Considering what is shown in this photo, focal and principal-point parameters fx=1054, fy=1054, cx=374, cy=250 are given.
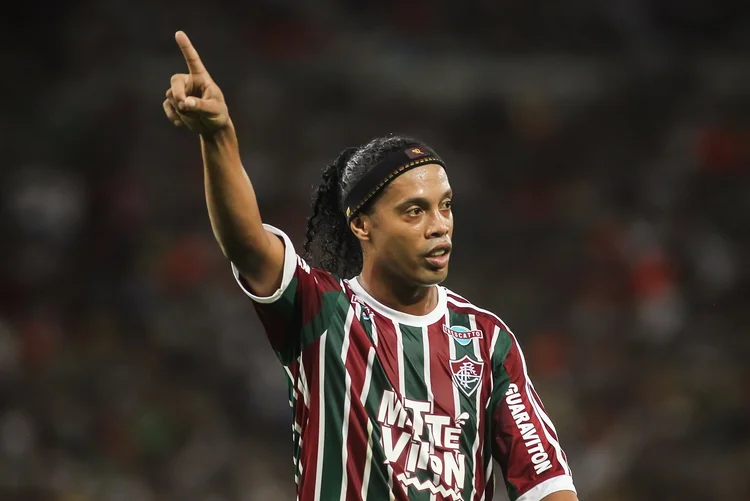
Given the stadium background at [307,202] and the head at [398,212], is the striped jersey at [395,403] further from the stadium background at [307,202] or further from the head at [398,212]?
the stadium background at [307,202]

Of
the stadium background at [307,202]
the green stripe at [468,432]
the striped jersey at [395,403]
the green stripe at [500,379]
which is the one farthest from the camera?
the stadium background at [307,202]

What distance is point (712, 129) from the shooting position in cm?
947

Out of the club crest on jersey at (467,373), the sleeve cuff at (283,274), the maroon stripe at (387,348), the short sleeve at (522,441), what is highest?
the sleeve cuff at (283,274)

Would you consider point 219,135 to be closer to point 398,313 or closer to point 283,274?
point 283,274

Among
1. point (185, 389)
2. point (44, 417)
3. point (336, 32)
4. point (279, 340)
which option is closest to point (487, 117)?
point (336, 32)

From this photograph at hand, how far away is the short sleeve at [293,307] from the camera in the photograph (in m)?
2.69

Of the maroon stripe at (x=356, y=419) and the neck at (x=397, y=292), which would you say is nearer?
the maroon stripe at (x=356, y=419)

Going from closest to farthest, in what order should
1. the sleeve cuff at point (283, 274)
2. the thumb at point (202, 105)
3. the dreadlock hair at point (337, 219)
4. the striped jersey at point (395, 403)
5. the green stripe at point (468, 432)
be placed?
the thumb at point (202, 105) → the sleeve cuff at point (283, 274) → the striped jersey at point (395, 403) → the green stripe at point (468, 432) → the dreadlock hair at point (337, 219)

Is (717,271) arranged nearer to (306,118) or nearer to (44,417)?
(306,118)

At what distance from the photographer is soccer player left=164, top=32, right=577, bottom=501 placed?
2.74m

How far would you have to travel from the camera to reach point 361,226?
10.1 feet

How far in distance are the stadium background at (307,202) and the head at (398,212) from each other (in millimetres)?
4149

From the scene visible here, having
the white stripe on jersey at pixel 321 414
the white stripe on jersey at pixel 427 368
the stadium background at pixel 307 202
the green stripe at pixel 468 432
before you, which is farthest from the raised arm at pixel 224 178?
the stadium background at pixel 307 202

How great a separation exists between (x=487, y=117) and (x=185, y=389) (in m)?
3.99
